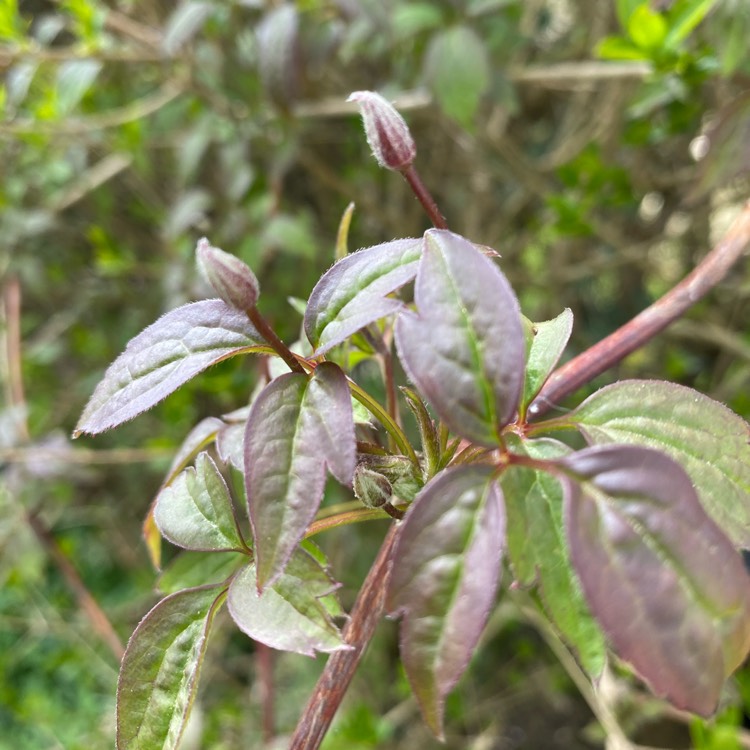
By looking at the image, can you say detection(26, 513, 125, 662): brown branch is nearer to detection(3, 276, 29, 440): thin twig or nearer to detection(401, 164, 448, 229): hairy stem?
detection(3, 276, 29, 440): thin twig

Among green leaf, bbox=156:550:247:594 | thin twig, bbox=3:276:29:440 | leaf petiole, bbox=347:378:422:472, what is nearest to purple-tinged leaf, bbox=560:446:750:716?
leaf petiole, bbox=347:378:422:472

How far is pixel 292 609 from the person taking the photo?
0.31 metres

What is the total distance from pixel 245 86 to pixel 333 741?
2.86 feet

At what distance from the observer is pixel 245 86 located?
41.5 inches

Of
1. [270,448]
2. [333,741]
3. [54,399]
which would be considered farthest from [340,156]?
[270,448]

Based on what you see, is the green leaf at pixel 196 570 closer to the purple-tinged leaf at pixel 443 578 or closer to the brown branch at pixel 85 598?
the purple-tinged leaf at pixel 443 578

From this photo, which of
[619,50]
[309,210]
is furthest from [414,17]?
[309,210]

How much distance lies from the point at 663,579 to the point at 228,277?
0.62 feet

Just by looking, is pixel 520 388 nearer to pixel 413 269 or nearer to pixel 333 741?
pixel 413 269

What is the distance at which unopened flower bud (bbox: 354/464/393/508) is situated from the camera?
1.02ft

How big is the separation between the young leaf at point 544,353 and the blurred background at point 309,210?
383 millimetres

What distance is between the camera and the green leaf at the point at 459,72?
837 mm

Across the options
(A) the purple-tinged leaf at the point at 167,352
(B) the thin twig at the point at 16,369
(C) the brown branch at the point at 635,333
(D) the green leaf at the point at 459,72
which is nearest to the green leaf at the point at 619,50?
(D) the green leaf at the point at 459,72

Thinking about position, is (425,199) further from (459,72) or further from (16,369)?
(16,369)
